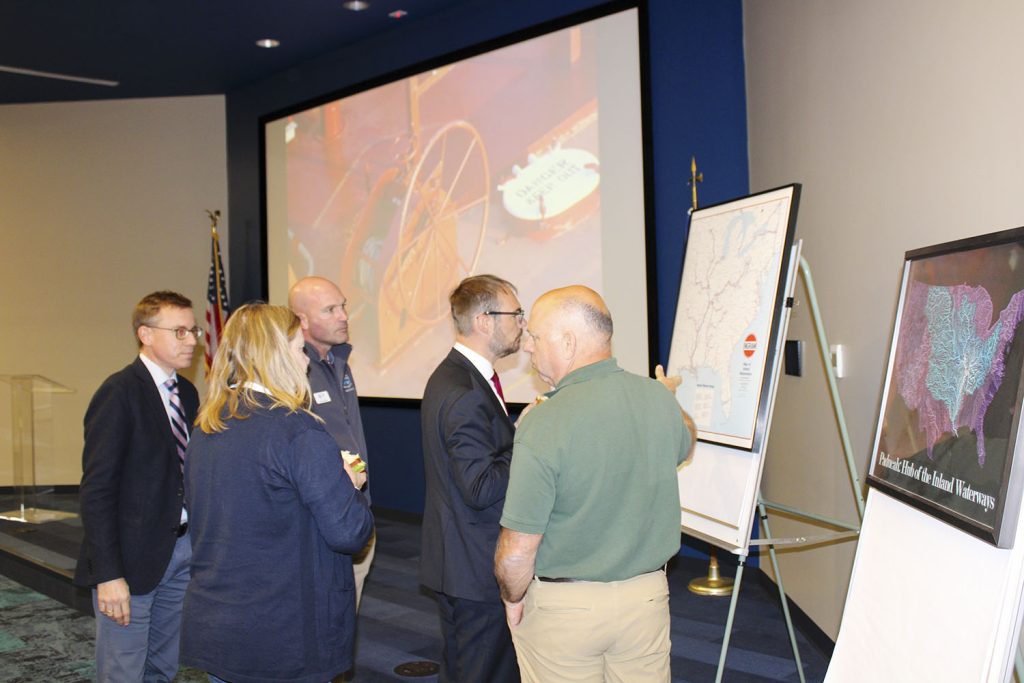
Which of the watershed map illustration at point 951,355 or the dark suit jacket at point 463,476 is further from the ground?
the watershed map illustration at point 951,355

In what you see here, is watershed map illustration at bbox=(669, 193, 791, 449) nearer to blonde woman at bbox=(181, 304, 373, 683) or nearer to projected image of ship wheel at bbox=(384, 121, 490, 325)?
blonde woman at bbox=(181, 304, 373, 683)

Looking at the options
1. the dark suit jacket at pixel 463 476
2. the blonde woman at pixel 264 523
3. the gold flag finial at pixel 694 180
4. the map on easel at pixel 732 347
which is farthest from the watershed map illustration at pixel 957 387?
the gold flag finial at pixel 694 180

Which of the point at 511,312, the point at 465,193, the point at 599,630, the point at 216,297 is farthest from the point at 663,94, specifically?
the point at 216,297

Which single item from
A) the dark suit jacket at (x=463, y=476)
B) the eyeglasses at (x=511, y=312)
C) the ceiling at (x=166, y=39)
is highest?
the ceiling at (x=166, y=39)

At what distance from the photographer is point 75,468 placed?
5.64m

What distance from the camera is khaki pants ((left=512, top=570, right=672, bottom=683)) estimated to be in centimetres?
191

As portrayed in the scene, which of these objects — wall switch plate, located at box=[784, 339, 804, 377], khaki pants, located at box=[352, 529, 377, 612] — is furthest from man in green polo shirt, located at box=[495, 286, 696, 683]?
wall switch plate, located at box=[784, 339, 804, 377]

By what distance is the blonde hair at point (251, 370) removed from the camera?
6.41 ft

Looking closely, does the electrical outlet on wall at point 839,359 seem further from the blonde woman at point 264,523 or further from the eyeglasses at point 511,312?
the blonde woman at point 264,523

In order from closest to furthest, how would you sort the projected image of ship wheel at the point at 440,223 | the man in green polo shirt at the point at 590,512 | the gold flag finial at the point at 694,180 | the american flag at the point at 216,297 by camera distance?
the man in green polo shirt at the point at 590,512
the gold flag finial at the point at 694,180
the projected image of ship wheel at the point at 440,223
the american flag at the point at 216,297

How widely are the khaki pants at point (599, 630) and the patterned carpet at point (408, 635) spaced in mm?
1527

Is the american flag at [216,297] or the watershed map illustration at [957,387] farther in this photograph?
the american flag at [216,297]

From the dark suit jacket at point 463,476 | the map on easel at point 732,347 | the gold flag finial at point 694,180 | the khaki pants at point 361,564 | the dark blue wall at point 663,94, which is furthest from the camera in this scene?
the dark blue wall at point 663,94

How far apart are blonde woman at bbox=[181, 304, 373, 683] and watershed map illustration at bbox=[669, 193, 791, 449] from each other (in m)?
1.53
